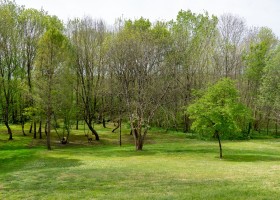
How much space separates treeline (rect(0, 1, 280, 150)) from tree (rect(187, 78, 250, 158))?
7.50 ft

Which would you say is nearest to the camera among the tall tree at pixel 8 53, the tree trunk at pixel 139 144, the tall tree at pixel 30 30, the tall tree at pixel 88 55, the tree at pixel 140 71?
the tree at pixel 140 71

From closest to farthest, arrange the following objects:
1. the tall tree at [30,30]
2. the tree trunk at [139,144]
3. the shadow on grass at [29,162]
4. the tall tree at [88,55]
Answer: the shadow on grass at [29,162] → the tree trunk at [139,144] → the tall tree at [30,30] → the tall tree at [88,55]

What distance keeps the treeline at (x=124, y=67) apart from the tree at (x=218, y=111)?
90.0 inches

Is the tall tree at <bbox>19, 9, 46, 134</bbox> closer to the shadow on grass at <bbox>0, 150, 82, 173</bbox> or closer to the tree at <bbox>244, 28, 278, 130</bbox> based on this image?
the shadow on grass at <bbox>0, 150, 82, 173</bbox>

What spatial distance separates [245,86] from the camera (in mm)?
69625

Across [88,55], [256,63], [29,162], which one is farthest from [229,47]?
[29,162]

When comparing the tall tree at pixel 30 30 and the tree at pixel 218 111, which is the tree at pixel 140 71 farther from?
the tall tree at pixel 30 30

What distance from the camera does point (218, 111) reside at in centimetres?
3069

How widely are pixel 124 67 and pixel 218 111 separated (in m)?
14.0

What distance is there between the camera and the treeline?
3878 cm

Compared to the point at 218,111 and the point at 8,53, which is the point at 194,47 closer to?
the point at 218,111

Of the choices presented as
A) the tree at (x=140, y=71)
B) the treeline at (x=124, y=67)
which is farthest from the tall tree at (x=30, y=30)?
the tree at (x=140, y=71)

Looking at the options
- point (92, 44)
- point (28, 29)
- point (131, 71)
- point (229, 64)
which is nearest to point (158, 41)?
point (131, 71)

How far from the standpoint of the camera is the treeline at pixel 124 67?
3878cm
